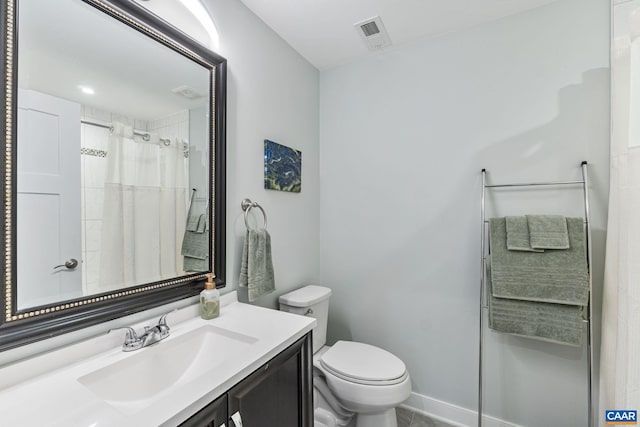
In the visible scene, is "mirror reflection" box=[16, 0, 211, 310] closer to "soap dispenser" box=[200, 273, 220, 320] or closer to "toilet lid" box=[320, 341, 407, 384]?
"soap dispenser" box=[200, 273, 220, 320]

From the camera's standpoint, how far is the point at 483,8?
1.55 m

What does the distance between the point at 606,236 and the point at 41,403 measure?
2268mm

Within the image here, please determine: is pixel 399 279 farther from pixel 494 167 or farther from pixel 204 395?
pixel 204 395

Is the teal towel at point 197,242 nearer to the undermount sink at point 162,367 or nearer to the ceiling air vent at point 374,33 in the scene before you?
the undermount sink at point 162,367

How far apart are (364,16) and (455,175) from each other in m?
1.11

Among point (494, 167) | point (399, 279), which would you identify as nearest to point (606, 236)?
point (494, 167)

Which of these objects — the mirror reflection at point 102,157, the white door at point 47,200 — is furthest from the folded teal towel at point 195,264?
the white door at point 47,200

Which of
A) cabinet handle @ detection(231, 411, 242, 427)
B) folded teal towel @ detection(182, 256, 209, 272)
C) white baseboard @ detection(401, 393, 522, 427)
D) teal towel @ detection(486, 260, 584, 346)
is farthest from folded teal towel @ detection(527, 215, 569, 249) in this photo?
folded teal towel @ detection(182, 256, 209, 272)

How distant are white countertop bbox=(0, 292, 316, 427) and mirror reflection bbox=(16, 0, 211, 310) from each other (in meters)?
0.18

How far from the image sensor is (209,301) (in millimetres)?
1192

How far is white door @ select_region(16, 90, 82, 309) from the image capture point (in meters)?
0.78

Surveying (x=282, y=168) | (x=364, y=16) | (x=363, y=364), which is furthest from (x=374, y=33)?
(x=363, y=364)

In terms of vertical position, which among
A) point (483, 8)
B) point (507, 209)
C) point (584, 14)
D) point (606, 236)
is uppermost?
point (483, 8)

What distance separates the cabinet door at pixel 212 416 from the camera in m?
0.69
